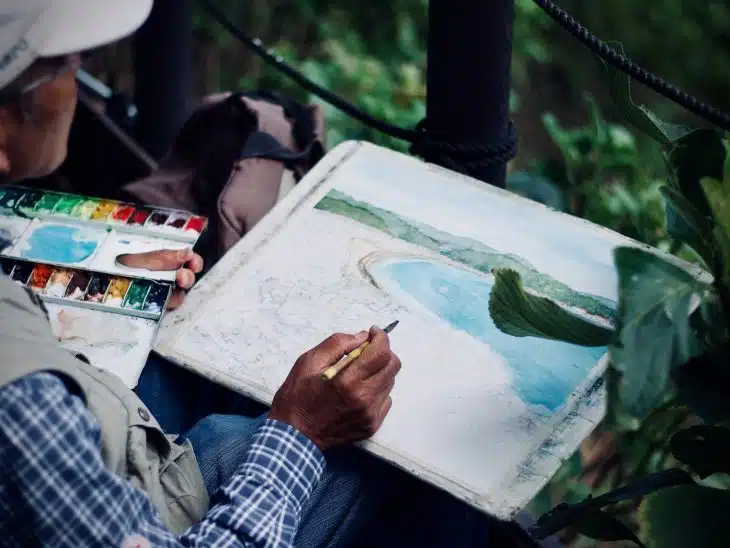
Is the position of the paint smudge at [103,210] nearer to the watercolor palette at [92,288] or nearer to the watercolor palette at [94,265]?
the watercolor palette at [94,265]

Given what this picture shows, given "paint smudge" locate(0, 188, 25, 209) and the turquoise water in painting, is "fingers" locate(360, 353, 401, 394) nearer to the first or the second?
the turquoise water in painting

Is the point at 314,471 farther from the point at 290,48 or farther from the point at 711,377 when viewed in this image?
the point at 290,48

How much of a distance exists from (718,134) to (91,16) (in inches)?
29.0

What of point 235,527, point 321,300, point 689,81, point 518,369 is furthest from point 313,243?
A: point 689,81

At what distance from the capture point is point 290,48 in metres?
3.37

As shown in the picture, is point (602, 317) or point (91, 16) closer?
point (91, 16)

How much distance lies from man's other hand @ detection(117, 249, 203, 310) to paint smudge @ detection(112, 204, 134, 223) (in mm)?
99

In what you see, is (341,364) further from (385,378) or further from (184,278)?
(184,278)

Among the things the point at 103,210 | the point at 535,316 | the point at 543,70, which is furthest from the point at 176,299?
the point at 543,70

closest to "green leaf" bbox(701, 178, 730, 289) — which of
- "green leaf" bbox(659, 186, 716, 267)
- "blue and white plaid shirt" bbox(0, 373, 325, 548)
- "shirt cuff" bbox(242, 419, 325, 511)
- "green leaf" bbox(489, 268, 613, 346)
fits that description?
"green leaf" bbox(659, 186, 716, 267)

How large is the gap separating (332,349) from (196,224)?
40cm

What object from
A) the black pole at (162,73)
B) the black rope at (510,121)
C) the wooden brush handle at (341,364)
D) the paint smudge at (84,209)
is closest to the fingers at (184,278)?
the paint smudge at (84,209)

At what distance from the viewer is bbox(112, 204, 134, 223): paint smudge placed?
155 centimetres

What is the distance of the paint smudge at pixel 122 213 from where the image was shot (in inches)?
61.0
